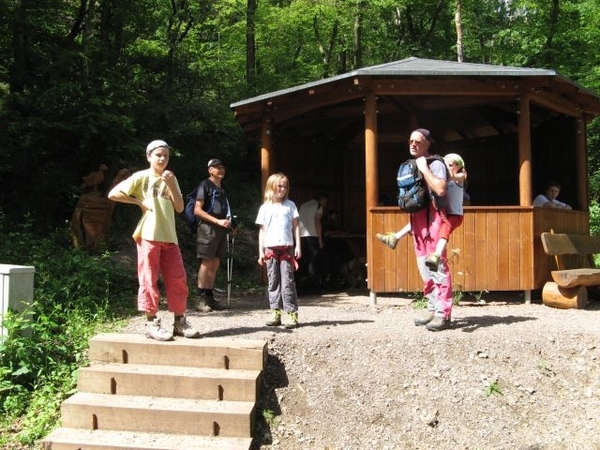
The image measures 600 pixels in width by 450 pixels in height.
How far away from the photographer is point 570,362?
16.9ft

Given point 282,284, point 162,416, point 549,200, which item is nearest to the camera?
point 162,416

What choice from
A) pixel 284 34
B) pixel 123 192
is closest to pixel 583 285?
pixel 123 192

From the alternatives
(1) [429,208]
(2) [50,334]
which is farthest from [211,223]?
(1) [429,208]

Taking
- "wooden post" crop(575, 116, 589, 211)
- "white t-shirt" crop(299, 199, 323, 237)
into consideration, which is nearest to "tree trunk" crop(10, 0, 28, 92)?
"white t-shirt" crop(299, 199, 323, 237)

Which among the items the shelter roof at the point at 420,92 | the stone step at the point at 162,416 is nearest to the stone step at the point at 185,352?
the stone step at the point at 162,416

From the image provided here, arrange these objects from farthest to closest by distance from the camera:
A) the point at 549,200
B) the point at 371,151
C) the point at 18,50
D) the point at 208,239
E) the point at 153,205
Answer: the point at 18,50, the point at 549,200, the point at 371,151, the point at 208,239, the point at 153,205

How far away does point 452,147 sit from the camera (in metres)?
13.6

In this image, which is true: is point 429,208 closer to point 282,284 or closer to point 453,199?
point 453,199

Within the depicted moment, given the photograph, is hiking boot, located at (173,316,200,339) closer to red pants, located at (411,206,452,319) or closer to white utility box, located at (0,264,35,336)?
white utility box, located at (0,264,35,336)

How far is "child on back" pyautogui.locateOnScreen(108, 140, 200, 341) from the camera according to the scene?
493 centimetres

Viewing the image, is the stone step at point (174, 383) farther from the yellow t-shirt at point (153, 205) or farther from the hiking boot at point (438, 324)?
the hiking boot at point (438, 324)

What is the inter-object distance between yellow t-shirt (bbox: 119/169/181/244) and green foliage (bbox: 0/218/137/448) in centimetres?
144

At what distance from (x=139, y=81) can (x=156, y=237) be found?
1090 cm

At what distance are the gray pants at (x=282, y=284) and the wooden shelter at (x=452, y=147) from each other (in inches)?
78.4
